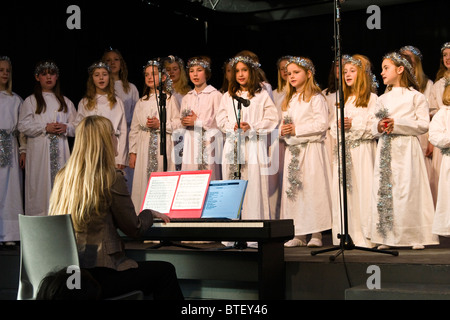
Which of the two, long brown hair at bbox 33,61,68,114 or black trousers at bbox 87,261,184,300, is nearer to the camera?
black trousers at bbox 87,261,184,300

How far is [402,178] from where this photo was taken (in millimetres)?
5121

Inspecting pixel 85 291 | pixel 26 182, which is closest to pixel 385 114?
pixel 85 291

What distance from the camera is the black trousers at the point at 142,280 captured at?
127 inches

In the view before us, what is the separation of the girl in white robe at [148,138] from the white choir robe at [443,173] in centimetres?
251

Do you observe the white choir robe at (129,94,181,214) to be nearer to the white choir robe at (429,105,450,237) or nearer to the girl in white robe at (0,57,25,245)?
the girl in white robe at (0,57,25,245)

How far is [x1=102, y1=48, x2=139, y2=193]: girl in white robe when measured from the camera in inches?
279

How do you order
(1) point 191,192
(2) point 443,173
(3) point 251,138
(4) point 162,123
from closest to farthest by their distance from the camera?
(1) point 191,192, (2) point 443,173, (4) point 162,123, (3) point 251,138

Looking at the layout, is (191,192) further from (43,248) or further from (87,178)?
(43,248)

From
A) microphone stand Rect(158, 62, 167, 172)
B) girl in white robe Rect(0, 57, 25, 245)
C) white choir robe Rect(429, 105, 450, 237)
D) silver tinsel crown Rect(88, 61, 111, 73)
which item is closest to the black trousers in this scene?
microphone stand Rect(158, 62, 167, 172)

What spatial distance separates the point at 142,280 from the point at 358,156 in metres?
2.79

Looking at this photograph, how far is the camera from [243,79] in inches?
236

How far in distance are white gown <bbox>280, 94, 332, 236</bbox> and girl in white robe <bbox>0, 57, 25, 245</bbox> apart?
262cm

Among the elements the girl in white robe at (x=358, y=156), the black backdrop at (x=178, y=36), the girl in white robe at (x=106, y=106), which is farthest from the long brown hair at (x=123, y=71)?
the girl in white robe at (x=358, y=156)

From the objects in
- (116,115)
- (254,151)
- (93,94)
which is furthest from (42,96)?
(254,151)
